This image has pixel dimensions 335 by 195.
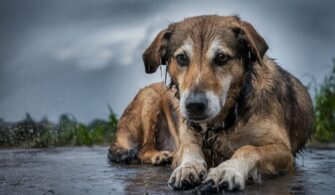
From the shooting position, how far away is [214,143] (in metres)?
6.17

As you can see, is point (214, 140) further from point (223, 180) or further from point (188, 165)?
point (223, 180)

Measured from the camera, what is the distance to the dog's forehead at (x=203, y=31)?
5.73 meters

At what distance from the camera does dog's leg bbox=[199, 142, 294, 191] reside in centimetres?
485

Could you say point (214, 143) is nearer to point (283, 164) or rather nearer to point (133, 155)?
point (283, 164)

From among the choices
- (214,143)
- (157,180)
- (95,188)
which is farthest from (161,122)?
(95,188)

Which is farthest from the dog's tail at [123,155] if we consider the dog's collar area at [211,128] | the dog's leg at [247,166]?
the dog's leg at [247,166]

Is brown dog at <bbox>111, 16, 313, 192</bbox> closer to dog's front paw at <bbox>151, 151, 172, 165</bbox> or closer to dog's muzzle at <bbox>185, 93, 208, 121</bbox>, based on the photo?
dog's muzzle at <bbox>185, 93, 208, 121</bbox>

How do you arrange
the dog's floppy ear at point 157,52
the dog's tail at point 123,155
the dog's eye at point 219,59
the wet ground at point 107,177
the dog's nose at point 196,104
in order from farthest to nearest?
the dog's tail at point 123,155, the dog's floppy ear at point 157,52, the dog's eye at point 219,59, the dog's nose at point 196,104, the wet ground at point 107,177

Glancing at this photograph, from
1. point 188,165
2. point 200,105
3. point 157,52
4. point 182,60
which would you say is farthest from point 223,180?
point 157,52

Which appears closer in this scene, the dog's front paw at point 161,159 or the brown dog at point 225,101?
the brown dog at point 225,101

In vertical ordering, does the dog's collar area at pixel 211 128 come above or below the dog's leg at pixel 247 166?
above

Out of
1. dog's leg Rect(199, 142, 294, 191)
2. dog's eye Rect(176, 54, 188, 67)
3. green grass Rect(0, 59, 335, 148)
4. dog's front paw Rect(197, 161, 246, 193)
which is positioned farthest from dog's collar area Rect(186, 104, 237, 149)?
green grass Rect(0, 59, 335, 148)

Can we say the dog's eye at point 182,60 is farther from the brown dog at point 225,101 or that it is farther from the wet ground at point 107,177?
the wet ground at point 107,177

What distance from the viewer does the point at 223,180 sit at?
486cm
